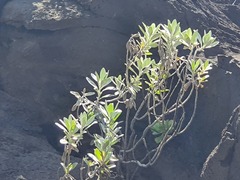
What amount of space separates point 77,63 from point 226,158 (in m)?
1.38

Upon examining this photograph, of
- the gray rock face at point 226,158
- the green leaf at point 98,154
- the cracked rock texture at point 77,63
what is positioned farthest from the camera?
the cracked rock texture at point 77,63

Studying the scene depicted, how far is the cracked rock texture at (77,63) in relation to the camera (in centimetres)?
394

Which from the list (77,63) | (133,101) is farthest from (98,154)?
(77,63)

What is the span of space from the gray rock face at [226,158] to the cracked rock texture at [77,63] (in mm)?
272

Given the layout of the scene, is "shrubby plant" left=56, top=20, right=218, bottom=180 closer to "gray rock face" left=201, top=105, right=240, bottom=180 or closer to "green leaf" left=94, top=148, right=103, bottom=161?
"green leaf" left=94, top=148, right=103, bottom=161

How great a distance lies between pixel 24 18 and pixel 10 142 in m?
1.07

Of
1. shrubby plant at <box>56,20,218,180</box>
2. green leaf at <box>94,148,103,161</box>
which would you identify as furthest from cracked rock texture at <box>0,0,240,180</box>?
green leaf at <box>94,148,103,161</box>

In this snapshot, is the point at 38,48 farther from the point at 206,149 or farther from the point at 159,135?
the point at 206,149

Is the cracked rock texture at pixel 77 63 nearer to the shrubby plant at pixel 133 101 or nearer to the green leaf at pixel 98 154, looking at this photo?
the shrubby plant at pixel 133 101

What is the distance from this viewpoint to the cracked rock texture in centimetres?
394

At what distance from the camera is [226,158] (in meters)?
3.54

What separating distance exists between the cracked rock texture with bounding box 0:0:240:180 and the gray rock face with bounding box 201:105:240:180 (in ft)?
0.89

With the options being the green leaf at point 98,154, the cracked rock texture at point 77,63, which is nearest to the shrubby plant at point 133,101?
the green leaf at point 98,154

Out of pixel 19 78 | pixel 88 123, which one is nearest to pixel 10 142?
pixel 19 78
